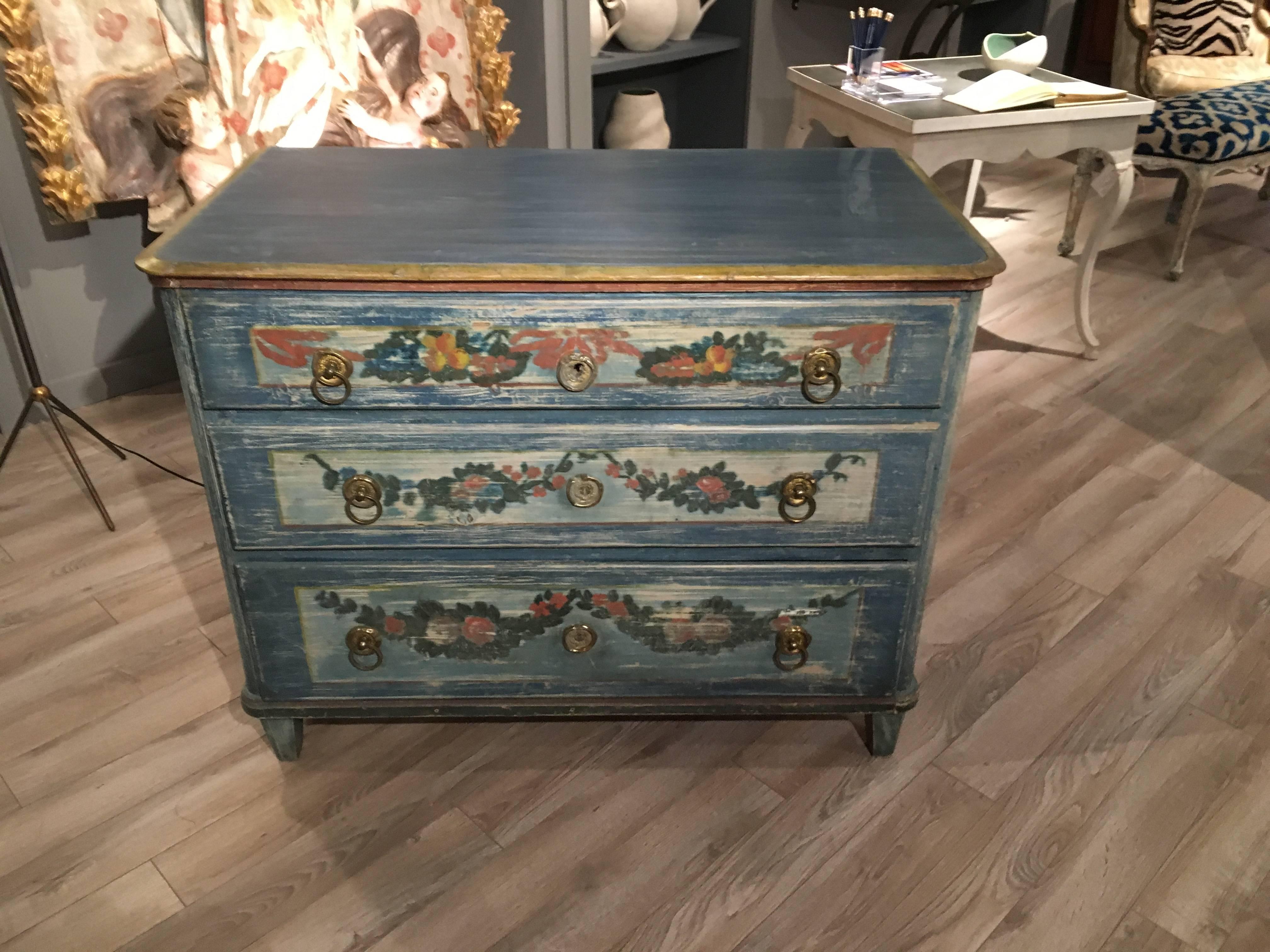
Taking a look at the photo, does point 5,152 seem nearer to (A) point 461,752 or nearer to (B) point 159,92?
(B) point 159,92

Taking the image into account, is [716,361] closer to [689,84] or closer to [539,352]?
[539,352]

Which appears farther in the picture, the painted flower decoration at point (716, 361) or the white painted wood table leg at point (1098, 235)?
the white painted wood table leg at point (1098, 235)

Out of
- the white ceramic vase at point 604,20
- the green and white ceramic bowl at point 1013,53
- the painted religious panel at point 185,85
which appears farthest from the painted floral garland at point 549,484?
the white ceramic vase at point 604,20

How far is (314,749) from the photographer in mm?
1676

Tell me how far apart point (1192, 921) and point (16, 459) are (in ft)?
8.39

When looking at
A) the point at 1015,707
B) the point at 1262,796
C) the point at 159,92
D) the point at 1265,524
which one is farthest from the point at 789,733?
the point at 159,92

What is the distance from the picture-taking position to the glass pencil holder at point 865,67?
2629 mm

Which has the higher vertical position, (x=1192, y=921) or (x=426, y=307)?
(x=426, y=307)

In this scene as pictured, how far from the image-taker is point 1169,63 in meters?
3.75

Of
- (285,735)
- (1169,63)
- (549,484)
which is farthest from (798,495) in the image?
(1169,63)

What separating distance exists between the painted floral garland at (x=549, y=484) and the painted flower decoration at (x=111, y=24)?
140cm

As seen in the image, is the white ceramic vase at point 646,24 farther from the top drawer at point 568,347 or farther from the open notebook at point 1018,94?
the top drawer at point 568,347

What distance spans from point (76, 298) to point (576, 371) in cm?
181

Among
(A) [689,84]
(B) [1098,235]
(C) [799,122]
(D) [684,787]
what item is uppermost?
(C) [799,122]
